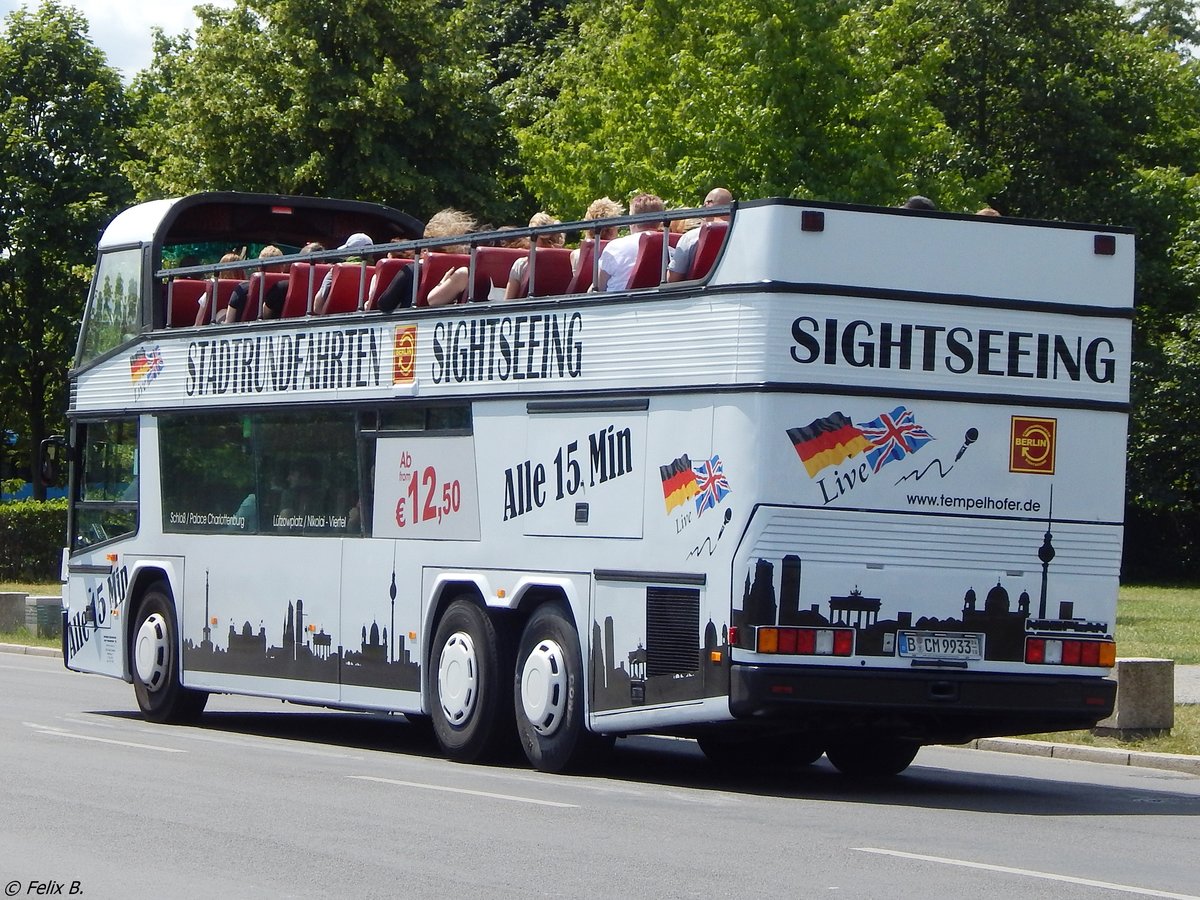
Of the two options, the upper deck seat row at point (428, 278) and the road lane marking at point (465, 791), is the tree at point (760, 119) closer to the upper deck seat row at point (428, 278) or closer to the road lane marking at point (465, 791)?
the upper deck seat row at point (428, 278)

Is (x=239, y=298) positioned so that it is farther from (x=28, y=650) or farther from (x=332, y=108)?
(x=332, y=108)

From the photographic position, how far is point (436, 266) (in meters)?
14.5

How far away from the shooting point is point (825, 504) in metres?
11.7

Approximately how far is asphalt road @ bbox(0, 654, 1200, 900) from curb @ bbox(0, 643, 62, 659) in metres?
12.1

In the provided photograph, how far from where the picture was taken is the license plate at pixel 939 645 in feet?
38.9

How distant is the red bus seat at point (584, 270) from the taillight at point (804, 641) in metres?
2.82

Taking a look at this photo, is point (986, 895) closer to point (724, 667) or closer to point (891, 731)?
point (724, 667)

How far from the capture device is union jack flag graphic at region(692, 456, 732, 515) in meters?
11.8

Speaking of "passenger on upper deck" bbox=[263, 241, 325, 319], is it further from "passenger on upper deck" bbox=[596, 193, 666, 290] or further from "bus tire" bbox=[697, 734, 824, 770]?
"bus tire" bbox=[697, 734, 824, 770]

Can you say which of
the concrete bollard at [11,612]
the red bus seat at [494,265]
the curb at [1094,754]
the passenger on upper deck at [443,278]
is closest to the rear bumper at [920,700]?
the curb at [1094,754]

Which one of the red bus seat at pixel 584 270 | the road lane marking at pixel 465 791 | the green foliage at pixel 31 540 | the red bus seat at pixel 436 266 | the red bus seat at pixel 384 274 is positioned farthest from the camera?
the green foliage at pixel 31 540

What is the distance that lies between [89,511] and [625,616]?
8.01 meters

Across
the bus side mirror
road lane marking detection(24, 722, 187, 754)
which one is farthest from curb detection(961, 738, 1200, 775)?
the bus side mirror

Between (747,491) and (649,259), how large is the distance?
180 centimetres
